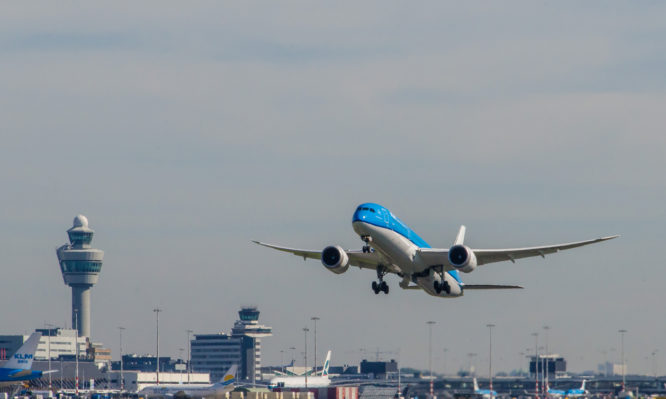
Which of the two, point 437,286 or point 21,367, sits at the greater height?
point 437,286

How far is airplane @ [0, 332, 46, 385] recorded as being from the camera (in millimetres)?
125250

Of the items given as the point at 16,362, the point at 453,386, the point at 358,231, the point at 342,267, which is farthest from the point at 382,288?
the point at 453,386

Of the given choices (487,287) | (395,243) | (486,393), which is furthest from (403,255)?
(486,393)

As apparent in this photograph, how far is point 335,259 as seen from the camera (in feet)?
262

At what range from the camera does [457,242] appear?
9544 cm

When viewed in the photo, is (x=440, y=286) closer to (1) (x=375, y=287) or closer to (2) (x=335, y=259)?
(1) (x=375, y=287)

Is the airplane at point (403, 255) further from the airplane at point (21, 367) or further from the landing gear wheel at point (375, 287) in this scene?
the airplane at point (21, 367)

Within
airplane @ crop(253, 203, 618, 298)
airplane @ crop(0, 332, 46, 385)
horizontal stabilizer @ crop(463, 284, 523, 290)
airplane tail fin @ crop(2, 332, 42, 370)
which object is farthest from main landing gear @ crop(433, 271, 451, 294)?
airplane tail fin @ crop(2, 332, 42, 370)

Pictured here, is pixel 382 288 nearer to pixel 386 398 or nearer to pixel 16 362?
pixel 386 398

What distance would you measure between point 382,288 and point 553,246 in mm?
14141

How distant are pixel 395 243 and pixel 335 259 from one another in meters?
6.09

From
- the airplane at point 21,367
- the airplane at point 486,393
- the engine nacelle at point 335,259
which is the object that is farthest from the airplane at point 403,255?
the airplane at point 21,367

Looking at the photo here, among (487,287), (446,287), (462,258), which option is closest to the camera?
(462,258)

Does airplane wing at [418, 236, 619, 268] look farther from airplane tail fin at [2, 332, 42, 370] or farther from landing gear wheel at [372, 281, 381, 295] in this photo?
airplane tail fin at [2, 332, 42, 370]
